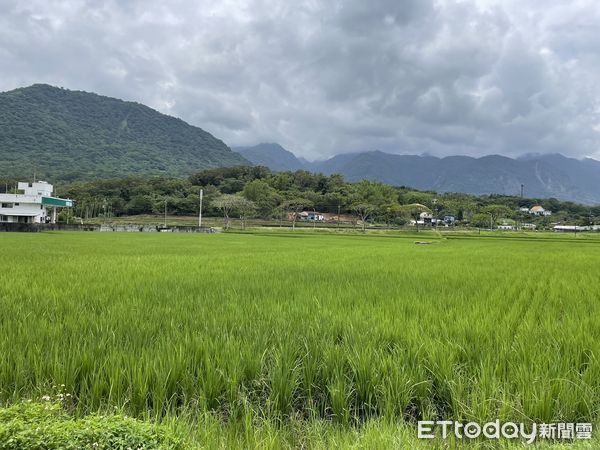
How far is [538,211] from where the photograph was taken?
11350cm

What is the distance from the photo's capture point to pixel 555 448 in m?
1.87

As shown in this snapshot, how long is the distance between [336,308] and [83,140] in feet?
619

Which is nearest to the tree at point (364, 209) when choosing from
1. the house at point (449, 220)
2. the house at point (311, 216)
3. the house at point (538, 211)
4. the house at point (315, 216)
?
the house at point (315, 216)

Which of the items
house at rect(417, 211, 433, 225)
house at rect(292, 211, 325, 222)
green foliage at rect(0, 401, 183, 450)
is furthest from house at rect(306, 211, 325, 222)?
green foliage at rect(0, 401, 183, 450)

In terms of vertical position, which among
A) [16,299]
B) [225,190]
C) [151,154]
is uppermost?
[151,154]

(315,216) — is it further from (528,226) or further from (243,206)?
(528,226)

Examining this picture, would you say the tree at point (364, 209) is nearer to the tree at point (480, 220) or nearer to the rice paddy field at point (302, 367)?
the tree at point (480, 220)

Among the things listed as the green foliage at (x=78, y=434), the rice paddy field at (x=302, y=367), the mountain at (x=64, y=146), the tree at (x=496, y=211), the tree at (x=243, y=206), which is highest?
the mountain at (x=64, y=146)

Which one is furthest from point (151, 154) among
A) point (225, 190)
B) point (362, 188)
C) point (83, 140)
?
point (362, 188)

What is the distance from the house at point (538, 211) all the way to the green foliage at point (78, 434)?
125m

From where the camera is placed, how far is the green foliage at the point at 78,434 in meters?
1.71

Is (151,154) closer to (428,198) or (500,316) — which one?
(428,198)

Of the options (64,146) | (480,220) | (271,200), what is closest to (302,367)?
(271,200)

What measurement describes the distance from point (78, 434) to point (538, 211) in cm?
13193
